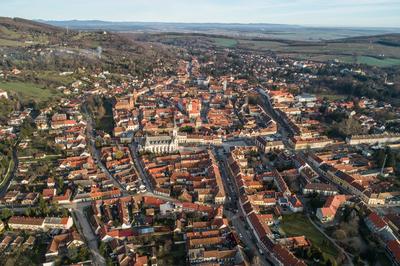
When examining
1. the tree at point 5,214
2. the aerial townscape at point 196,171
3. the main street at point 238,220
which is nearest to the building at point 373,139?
the aerial townscape at point 196,171

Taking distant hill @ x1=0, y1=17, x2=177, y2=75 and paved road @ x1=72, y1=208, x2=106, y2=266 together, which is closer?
paved road @ x1=72, y1=208, x2=106, y2=266

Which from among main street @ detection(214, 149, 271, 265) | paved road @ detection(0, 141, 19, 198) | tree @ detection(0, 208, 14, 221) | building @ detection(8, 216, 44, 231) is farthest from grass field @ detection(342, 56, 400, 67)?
tree @ detection(0, 208, 14, 221)

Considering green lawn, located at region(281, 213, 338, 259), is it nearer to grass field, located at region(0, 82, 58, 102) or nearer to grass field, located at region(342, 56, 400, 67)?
grass field, located at region(0, 82, 58, 102)

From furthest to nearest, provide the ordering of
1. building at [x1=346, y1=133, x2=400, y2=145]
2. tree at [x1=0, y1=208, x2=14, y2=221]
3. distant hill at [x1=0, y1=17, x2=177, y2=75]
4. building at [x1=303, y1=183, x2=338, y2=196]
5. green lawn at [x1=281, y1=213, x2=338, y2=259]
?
distant hill at [x1=0, y1=17, x2=177, y2=75], building at [x1=346, y1=133, x2=400, y2=145], building at [x1=303, y1=183, x2=338, y2=196], tree at [x1=0, y1=208, x2=14, y2=221], green lawn at [x1=281, y1=213, x2=338, y2=259]

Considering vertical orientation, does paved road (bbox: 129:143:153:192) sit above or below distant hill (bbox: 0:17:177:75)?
below

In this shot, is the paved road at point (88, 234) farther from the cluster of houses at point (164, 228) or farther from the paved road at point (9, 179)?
the paved road at point (9, 179)

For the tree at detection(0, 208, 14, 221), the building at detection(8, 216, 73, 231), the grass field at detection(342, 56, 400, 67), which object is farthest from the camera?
A: the grass field at detection(342, 56, 400, 67)

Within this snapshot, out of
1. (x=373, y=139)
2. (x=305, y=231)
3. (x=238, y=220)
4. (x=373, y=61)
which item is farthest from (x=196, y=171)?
(x=373, y=61)

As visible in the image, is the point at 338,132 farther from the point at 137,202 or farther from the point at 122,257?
the point at 122,257
